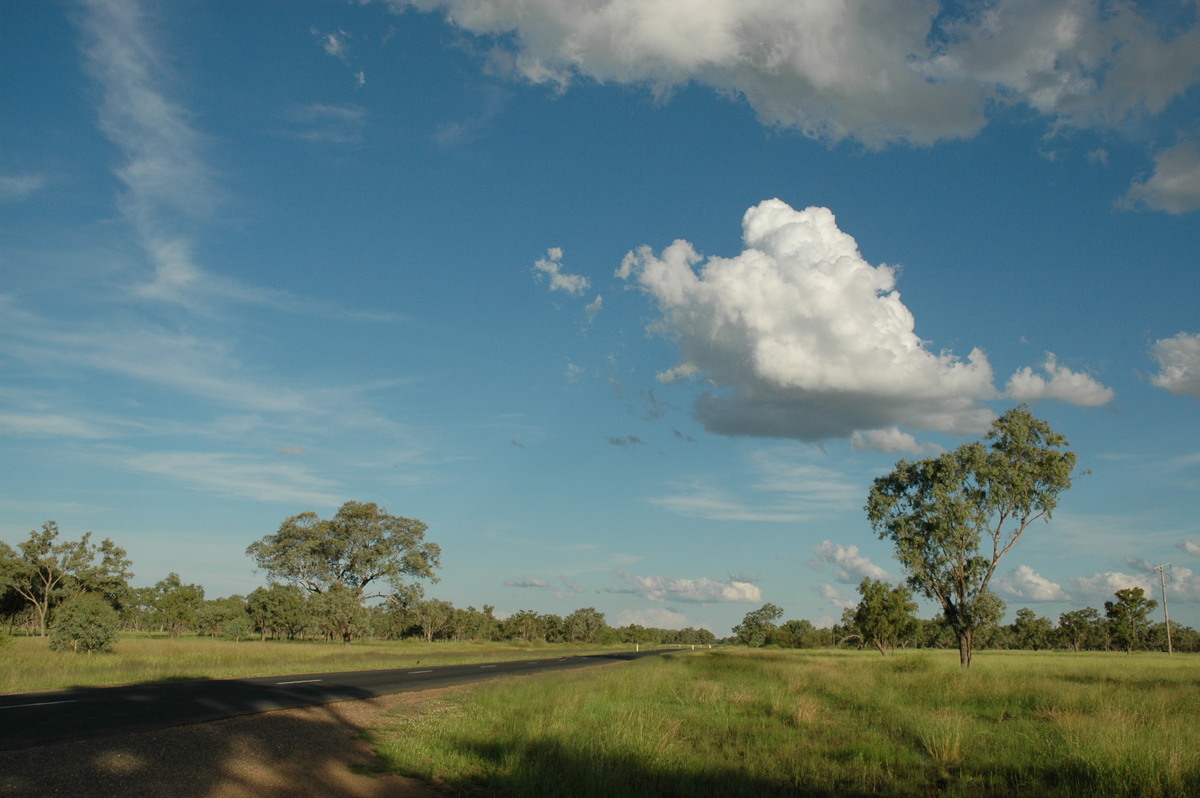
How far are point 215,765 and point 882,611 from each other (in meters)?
60.7

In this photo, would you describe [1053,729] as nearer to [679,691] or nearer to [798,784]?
[798,784]

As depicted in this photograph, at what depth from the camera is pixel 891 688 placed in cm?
2308

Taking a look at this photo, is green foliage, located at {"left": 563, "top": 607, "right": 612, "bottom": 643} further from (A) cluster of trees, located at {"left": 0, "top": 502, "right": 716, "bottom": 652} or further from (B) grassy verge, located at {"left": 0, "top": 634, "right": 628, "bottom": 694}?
(B) grassy verge, located at {"left": 0, "top": 634, "right": 628, "bottom": 694}

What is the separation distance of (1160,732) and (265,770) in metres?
14.4

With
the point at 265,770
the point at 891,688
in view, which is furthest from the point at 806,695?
the point at 265,770

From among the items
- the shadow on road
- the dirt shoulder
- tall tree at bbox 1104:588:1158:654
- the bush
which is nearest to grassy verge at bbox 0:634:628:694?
the bush

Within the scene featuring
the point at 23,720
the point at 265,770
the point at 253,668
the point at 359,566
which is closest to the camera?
the point at 265,770

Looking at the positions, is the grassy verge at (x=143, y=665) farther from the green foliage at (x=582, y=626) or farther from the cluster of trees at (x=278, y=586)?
the green foliage at (x=582, y=626)

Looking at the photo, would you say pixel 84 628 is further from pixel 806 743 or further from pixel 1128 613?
pixel 1128 613

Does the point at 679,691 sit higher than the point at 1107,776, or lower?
lower

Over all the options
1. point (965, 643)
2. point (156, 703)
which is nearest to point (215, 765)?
point (156, 703)

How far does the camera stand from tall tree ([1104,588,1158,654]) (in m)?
91.4

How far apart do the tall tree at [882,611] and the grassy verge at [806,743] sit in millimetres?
41053

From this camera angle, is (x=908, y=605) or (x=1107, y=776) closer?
(x=1107, y=776)
